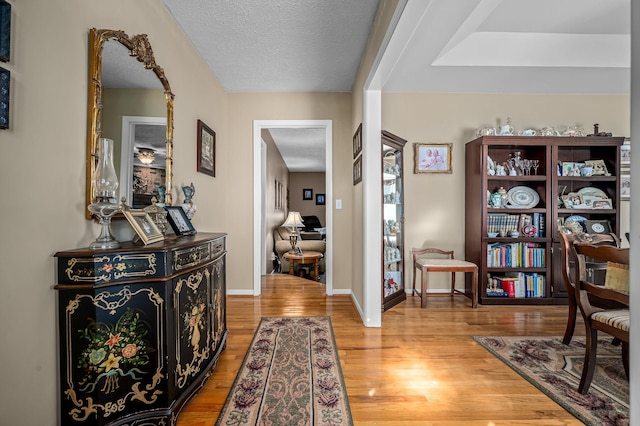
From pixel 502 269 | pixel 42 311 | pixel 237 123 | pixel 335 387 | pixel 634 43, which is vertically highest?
pixel 237 123

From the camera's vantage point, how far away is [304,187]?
11.2 metres

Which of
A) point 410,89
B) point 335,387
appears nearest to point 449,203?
point 410,89

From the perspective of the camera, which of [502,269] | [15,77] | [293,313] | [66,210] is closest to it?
[15,77]

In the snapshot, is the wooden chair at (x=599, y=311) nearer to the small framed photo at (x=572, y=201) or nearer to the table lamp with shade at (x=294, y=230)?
the small framed photo at (x=572, y=201)

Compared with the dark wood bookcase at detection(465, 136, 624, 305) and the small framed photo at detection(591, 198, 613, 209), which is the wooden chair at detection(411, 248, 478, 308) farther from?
the small framed photo at detection(591, 198, 613, 209)

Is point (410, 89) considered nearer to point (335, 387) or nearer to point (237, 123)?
point (237, 123)

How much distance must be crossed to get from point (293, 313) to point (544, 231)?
2.97 meters

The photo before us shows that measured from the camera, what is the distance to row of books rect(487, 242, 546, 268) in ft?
11.8

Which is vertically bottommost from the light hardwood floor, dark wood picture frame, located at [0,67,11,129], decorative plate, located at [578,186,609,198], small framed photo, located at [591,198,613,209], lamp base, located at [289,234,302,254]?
the light hardwood floor

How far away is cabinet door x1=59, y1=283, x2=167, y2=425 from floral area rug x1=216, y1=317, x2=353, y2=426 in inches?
17.4

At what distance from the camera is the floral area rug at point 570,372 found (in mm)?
1673

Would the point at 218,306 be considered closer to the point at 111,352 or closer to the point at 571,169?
the point at 111,352

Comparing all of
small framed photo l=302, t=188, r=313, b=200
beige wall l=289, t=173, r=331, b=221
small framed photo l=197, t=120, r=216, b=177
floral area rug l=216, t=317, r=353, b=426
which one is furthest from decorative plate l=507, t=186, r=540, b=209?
small framed photo l=302, t=188, r=313, b=200

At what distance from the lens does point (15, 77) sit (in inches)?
46.9
